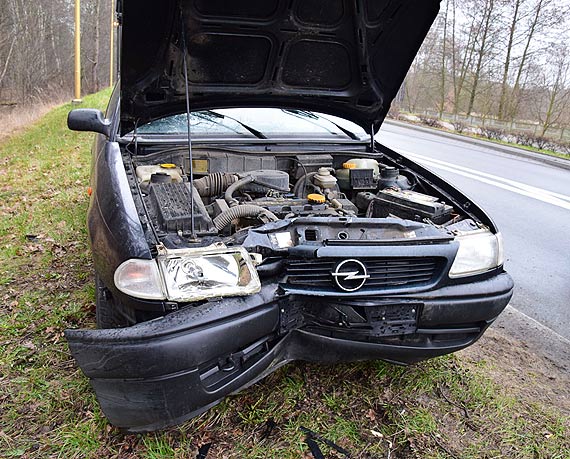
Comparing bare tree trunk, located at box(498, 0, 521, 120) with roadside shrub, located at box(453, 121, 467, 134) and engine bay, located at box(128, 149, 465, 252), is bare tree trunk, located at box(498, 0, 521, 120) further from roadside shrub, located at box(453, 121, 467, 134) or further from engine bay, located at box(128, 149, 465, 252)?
engine bay, located at box(128, 149, 465, 252)

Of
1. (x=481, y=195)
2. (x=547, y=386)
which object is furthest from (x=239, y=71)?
(x=481, y=195)

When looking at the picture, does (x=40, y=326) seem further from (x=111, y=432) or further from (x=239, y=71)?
(x=239, y=71)

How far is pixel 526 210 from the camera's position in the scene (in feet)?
23.1

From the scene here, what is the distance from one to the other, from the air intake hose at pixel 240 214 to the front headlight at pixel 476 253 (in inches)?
39.5

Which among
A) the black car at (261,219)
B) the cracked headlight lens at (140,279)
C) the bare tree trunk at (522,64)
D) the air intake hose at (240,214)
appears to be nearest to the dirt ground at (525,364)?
the black car at (261,219)

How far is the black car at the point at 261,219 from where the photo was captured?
194 cm

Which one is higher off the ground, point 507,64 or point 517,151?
point 507,64

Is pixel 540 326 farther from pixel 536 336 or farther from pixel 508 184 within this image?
pixel 508 184

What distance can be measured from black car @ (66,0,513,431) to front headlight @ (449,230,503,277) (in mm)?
11

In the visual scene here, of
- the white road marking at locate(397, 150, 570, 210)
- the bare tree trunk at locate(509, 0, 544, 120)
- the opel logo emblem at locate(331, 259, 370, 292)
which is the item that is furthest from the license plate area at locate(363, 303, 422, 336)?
the bare tree trunk at locate(509, 0, 544, 120)

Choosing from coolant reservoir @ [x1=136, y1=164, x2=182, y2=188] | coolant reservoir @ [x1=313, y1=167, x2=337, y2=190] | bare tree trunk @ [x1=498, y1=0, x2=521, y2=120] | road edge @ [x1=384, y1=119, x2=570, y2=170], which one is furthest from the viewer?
bare tree trunk @ [x1=498, y1=0, x2=521, y2=120]

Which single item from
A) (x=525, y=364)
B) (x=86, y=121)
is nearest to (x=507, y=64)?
(x=525, y=364)

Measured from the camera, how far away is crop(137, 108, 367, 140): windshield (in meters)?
3.54

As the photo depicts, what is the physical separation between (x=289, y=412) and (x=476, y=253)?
1301 mm
